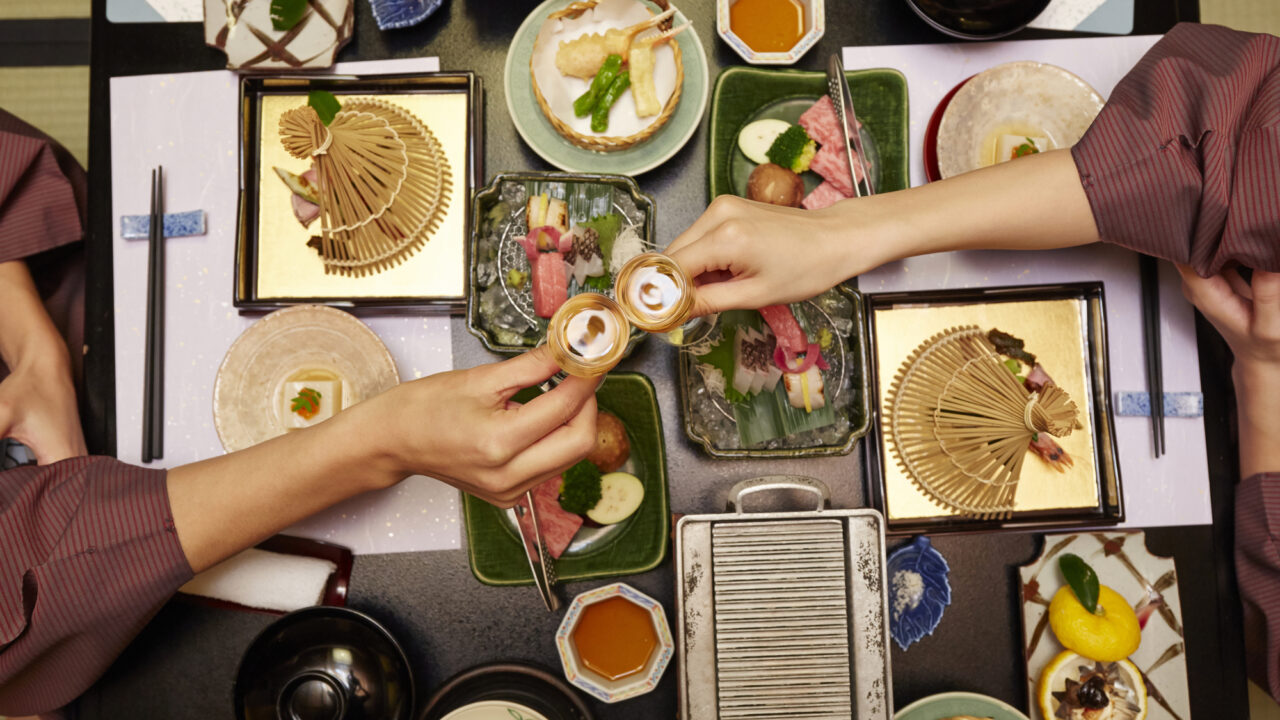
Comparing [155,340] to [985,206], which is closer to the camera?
[985,206]

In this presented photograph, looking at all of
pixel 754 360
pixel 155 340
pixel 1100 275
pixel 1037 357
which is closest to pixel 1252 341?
pixel 1100 275

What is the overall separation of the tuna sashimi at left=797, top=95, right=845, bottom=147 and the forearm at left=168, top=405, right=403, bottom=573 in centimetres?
157

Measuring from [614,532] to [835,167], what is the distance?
131cm

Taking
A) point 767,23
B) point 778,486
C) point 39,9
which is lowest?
point 778,486

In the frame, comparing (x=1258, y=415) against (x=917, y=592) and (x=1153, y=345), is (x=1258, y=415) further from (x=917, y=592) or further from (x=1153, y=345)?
(x=917, y=592)

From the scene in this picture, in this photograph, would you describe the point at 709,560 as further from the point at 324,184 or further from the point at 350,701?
the point at 324,184

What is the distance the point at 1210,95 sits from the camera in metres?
1.84

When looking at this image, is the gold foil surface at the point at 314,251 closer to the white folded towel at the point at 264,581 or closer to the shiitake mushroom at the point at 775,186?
the white folded towel at the point at 264,581

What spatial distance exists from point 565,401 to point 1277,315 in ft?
6.68

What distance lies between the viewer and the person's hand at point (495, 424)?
150cm

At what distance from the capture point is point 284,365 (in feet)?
6.72

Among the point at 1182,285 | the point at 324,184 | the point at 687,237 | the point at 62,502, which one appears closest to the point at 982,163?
the point at 1182,285

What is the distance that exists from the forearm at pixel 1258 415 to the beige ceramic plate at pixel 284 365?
2.55 meters

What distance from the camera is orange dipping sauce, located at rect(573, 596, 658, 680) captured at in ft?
6.61
